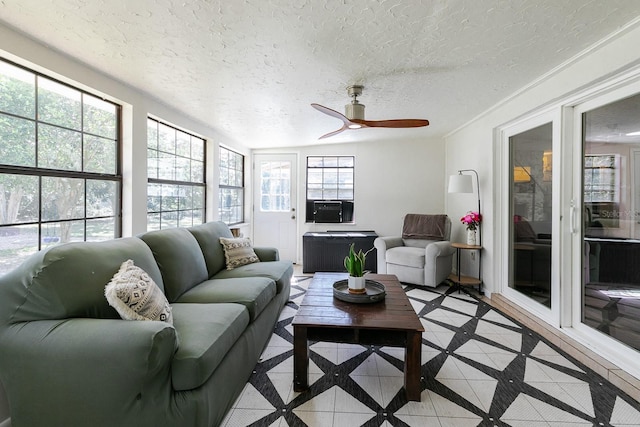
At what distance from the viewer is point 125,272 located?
1.62m

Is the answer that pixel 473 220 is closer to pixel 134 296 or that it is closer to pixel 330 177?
pixel 330 177

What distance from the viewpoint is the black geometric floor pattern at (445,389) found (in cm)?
159

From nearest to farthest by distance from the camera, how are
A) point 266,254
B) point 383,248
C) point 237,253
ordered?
1. point 237,253
2. point 266,254
3. point 383,248

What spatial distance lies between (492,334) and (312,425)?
1885 millimetres

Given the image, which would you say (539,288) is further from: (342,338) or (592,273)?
(342,338)

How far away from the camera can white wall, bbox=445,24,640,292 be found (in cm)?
181

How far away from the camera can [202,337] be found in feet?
4.88

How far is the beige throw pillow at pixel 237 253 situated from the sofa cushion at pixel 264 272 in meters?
0.06

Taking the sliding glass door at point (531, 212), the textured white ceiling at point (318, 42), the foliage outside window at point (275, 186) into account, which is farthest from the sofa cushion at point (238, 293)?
the foliage outside window at point (275, 186)

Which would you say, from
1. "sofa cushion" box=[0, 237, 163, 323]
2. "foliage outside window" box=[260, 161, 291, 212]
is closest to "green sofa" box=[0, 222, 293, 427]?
"sofa cushion" box=[0, 237, 163, 323]

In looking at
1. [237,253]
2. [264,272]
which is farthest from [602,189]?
[237,253]

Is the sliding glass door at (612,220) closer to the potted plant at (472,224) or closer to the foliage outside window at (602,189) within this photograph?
the foliage outside window at (602,189)

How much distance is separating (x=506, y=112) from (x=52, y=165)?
4028mm

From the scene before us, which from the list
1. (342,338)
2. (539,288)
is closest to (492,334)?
(539,288)
